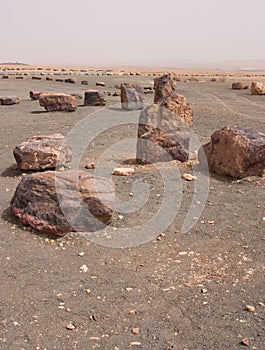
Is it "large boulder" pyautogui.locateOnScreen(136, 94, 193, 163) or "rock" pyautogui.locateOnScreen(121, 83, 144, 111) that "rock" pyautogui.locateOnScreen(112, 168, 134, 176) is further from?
"rock" pyautogui.locateOnScreen(121, 83, 144, 111)

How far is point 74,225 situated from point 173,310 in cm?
173

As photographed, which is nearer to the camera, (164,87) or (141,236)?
(141,236)

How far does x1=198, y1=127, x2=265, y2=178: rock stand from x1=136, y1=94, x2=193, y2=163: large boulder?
0.87m

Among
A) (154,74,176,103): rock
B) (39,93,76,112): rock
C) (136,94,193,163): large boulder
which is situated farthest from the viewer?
(154,74,176,103): rock

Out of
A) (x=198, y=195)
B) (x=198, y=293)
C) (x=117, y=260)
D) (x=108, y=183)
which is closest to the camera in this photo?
(x=198, y=293)

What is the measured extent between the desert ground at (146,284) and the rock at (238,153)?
2.01ft

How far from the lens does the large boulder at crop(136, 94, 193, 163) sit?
7664 mm

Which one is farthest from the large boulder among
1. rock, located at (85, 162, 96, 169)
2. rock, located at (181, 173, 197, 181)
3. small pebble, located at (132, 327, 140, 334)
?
small pebble, located at (132, 327, 140, 334)

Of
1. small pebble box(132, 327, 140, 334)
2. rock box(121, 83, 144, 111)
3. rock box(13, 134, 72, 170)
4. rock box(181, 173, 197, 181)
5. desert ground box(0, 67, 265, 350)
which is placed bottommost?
small pebble box(132, 327, 140, 334)

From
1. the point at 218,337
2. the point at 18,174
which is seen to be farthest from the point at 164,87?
the point at 218,337

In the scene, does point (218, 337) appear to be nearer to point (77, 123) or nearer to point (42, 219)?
point (42, 219)

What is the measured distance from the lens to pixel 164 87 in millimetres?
14984

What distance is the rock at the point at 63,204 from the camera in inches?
187

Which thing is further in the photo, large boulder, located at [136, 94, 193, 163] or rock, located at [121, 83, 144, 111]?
rock, located at [121, 83, 144, 111]
